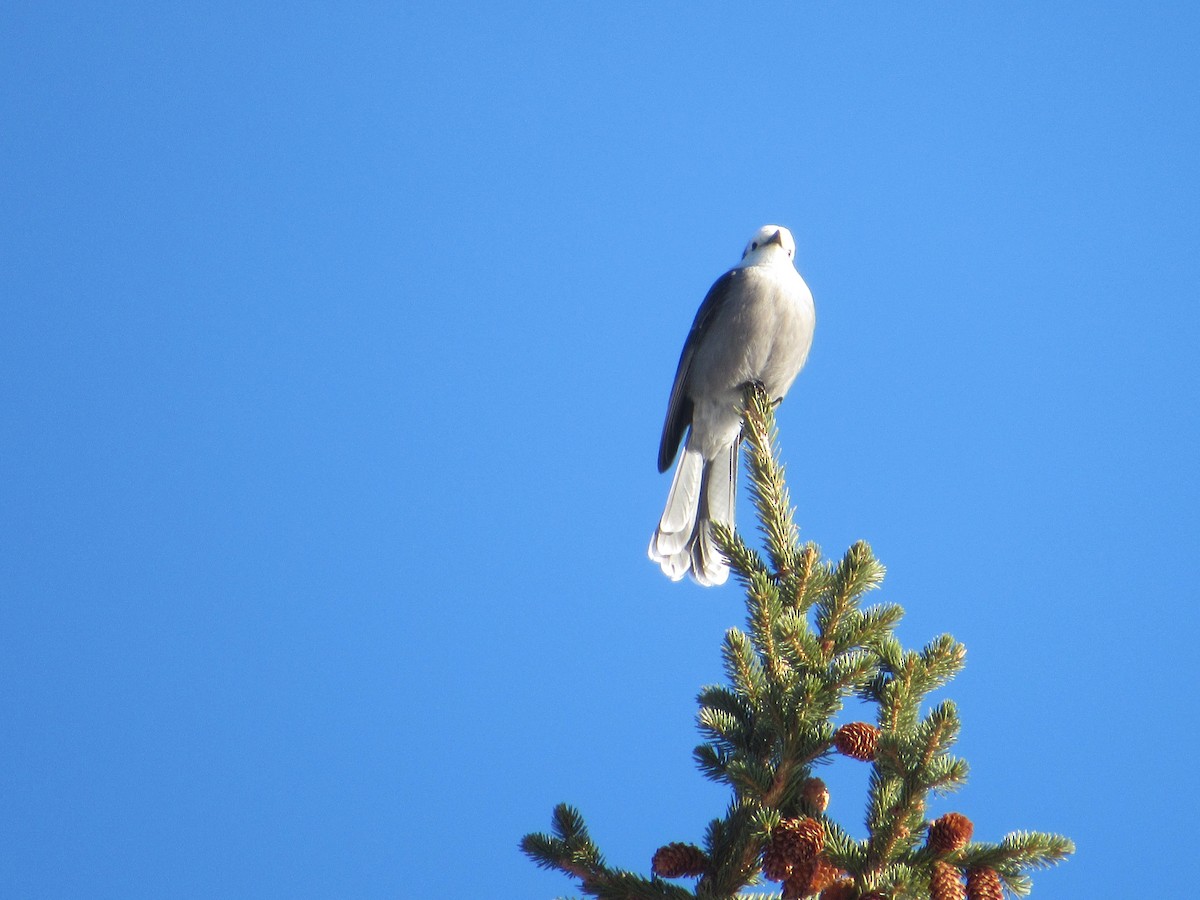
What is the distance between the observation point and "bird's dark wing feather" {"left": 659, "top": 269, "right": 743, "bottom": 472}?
4473mm

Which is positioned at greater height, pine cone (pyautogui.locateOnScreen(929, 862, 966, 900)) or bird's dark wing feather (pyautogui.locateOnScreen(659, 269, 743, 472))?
bird's dark wing feather (pyautogui.locateOnScreen(659, 269, 743, 472))

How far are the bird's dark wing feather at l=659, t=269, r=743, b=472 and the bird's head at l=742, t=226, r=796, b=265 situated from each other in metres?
0.31

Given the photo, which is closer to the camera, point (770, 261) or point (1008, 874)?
point (1008, 874)

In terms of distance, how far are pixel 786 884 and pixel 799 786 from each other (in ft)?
0.69

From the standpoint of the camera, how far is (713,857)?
1.75 m

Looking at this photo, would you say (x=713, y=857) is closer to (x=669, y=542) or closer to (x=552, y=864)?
(x=552, y=864)

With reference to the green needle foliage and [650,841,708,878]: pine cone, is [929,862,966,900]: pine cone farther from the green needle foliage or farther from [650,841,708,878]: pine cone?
[650,841,708,878]: pine cone

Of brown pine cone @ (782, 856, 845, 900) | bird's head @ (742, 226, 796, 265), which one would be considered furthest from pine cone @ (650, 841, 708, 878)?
bird's head @ (742, 226, 796, 265)

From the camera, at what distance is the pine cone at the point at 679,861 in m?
1.70

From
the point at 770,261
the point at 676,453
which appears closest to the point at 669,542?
the point at 676,453

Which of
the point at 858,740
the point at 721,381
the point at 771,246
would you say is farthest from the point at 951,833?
the point at 771,246

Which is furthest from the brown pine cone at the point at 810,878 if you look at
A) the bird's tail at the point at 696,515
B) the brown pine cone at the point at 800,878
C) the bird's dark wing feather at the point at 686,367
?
the bird's dark wing feather at the point at 686,367

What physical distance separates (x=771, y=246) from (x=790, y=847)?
11.9 ft

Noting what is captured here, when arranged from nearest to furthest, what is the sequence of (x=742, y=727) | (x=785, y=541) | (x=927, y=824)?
(x=927, y=824) < (x=742, y=727) < (x=785, y=541)
